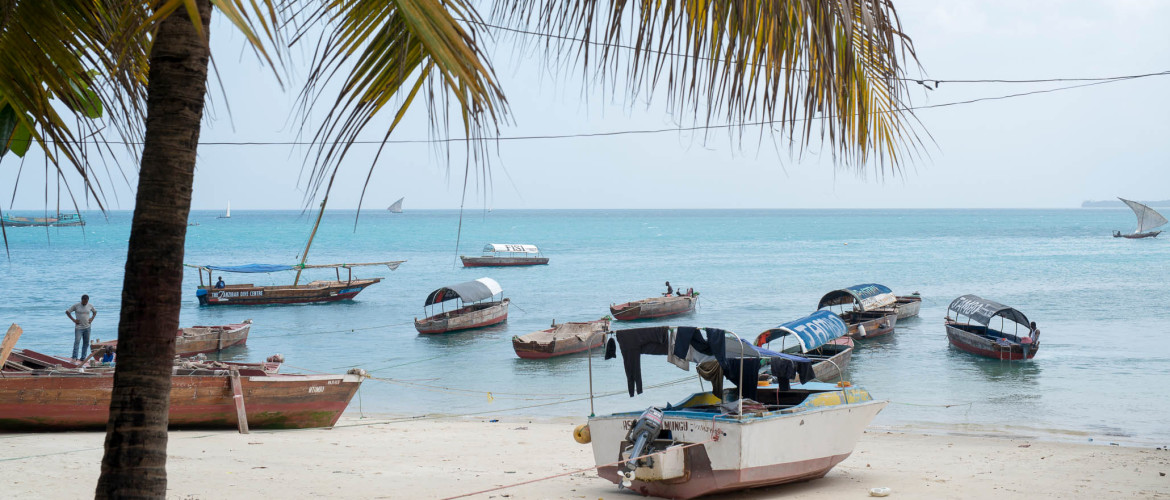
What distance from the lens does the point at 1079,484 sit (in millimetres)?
12305

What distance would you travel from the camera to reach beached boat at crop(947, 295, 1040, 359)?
28547 mm

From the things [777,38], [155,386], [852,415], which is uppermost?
[777,38]

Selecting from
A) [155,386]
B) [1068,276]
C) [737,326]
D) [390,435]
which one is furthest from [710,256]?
[155,386]

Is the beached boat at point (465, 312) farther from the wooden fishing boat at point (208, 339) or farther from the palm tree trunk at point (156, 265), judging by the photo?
the palm tree trunk at point (156, 265)

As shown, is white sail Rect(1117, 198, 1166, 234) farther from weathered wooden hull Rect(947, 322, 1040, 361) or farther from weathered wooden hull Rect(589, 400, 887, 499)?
weathered wooden hull Rect(589, 400, 887, 499)

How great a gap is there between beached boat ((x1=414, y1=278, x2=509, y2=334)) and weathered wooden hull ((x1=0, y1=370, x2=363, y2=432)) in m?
20.5

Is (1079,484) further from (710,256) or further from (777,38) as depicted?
(710,256)

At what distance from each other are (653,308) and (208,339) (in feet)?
68.2

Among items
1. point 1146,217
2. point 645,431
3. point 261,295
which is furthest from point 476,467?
point 1146,217

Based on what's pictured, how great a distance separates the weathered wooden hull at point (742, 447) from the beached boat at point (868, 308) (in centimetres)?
2506

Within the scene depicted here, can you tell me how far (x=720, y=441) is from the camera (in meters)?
9.34

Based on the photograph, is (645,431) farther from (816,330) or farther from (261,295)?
(261,295)

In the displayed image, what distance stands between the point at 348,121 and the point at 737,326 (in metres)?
41.2

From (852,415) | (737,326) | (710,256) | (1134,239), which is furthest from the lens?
(1134,239)
